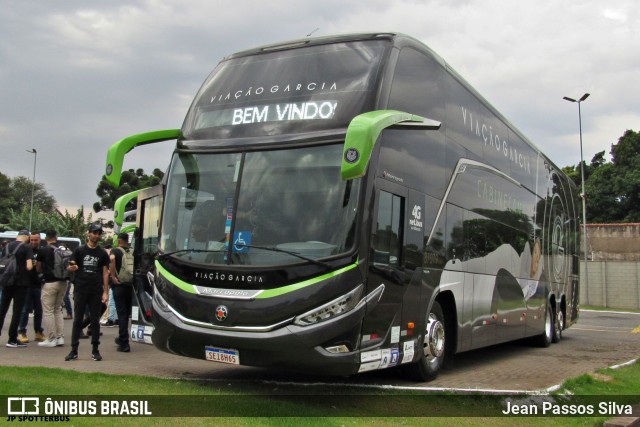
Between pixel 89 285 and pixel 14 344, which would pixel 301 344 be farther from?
pixel 14 344

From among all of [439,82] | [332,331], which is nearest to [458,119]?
[439,82]

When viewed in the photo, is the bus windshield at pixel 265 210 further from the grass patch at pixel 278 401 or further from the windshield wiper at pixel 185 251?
the grass patch at pixel 278 401

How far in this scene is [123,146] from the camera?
8961 mm

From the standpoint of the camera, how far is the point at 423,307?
880 cm

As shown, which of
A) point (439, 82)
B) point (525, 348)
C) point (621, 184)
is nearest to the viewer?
point (439, 82)

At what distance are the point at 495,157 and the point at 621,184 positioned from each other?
52.2 meters

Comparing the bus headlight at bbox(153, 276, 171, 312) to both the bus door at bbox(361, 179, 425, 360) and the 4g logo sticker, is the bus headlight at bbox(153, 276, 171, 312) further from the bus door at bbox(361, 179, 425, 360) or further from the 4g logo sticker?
the 4g logo sticker

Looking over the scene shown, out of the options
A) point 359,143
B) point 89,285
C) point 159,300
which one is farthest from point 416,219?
point 89,285

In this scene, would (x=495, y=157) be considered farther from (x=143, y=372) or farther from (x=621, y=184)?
(x=621, y=184)

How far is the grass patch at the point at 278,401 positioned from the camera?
21.5ft

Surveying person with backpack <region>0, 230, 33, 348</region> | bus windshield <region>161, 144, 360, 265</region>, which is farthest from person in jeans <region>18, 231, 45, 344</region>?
bus windshield <region>161, 144, 360, 265</region>

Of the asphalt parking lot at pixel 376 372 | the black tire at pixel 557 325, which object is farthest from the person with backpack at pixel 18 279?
the black tire at pixel 557 325

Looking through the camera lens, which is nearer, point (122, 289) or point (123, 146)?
point (123, 146)

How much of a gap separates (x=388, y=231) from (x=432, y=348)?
2217mm
